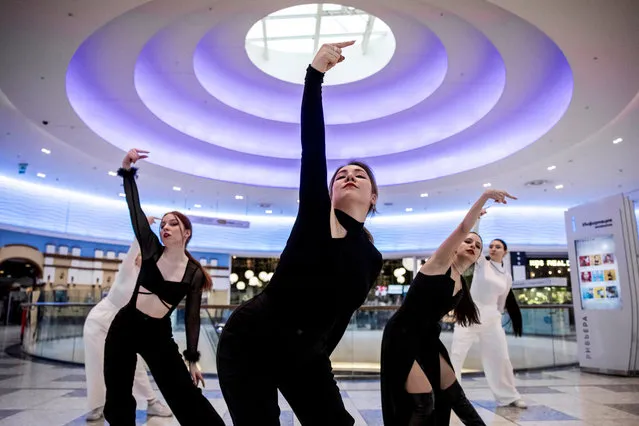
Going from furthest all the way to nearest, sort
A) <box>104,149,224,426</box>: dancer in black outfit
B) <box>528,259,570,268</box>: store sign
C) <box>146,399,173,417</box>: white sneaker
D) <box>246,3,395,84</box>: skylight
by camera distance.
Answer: <box>528,259,570,268</box>: store sign < <box>246,3,395,84</box>: skylight < <box>146,399,173,417</box>: white sneaker < <box>104,149,224,426</box>: dancer in black outfit

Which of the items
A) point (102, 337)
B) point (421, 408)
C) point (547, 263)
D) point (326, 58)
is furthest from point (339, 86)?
point (547, 263)

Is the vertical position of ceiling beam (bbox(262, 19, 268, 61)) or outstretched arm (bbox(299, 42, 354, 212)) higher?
ceiling beam (bbox(262, 19, 268, 61))

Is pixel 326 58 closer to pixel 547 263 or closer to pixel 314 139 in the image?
pixel 314 139

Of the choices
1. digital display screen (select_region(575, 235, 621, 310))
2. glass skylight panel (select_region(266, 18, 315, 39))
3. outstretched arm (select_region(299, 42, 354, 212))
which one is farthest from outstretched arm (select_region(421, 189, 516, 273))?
glass skylight panel (select_region(266, 18, 315, 39))

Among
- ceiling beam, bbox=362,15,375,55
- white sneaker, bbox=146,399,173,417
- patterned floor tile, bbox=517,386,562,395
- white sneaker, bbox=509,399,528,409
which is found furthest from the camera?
ceiling beam, bbox=362,15,375,55

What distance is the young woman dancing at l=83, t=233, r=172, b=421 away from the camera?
13.7 feet

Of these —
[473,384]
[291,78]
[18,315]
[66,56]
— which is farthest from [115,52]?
[18,315]

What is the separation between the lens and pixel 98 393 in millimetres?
4203

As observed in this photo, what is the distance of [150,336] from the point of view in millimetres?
2770

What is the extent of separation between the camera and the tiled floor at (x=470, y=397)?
4172mm

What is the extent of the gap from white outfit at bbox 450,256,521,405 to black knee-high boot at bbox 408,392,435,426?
2319 mm

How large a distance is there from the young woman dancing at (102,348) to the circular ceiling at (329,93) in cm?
416

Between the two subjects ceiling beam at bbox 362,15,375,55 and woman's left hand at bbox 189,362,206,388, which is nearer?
woman's left hand at bbox 189,362,206,388

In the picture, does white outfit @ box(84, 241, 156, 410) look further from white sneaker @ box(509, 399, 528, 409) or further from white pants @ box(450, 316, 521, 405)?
white sneaker @ box(509, 399, 528, 409)
